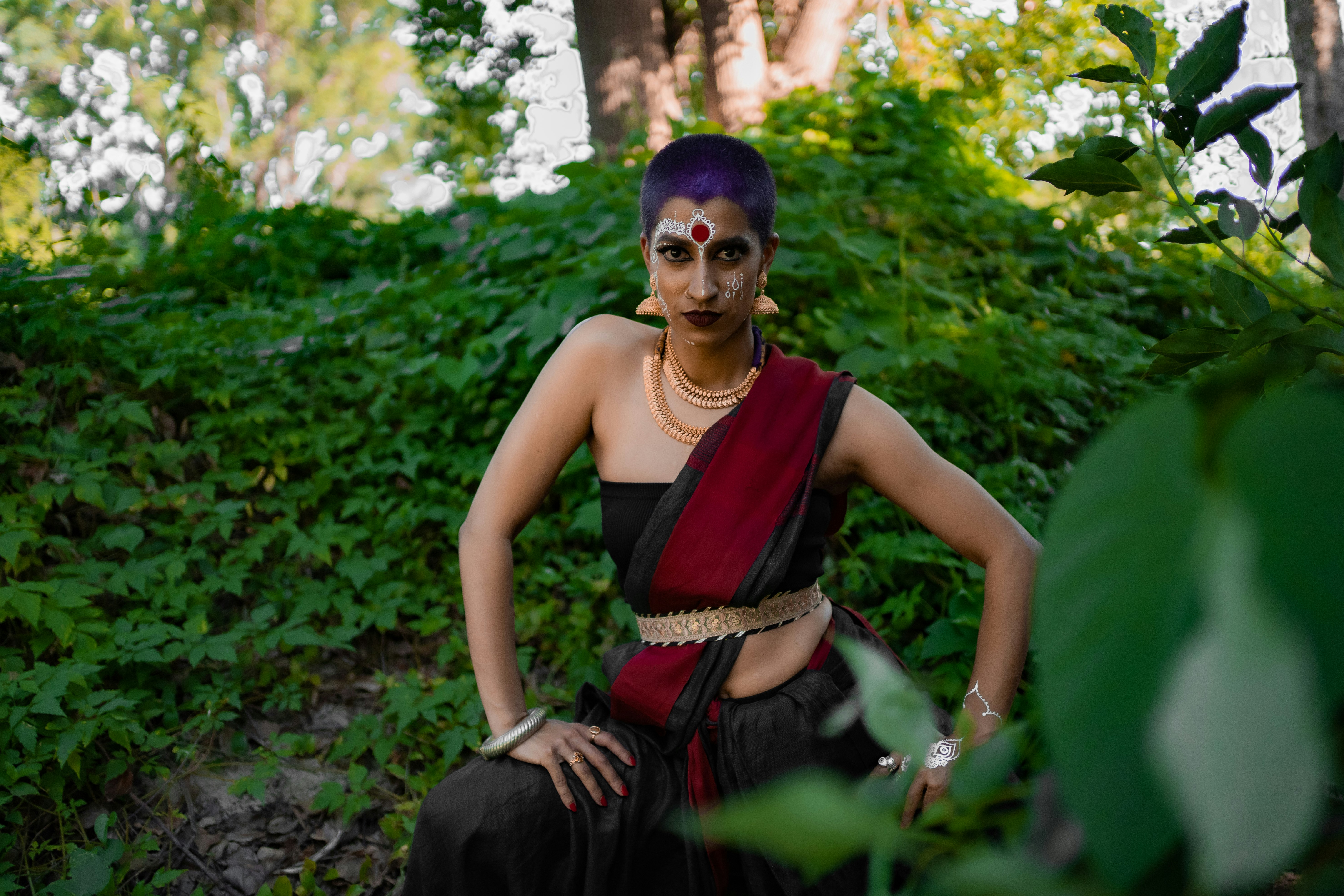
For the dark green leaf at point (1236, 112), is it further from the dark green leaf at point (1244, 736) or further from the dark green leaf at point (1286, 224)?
the dark green leaf at point (1244, 736)

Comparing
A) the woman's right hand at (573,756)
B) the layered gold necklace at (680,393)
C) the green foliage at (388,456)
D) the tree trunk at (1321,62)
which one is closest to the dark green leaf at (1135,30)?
the layered gold necklace at (680,393)

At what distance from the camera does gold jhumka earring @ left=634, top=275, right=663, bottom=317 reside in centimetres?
191

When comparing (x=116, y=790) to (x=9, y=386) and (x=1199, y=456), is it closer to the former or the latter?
(x=9, y=386)

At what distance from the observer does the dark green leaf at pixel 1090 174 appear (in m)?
1.17

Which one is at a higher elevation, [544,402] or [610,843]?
[544,402]

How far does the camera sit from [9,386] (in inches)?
129

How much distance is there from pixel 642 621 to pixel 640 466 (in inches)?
13.2

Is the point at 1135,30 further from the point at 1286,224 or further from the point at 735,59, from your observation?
the point at 735,59

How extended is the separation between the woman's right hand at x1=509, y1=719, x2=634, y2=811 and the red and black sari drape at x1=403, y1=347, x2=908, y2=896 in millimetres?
19

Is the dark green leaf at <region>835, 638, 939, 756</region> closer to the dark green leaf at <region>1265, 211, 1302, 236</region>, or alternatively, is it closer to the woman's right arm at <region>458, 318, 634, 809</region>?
the dark green leaf at <region>1265, 211, 1302, 236</region>

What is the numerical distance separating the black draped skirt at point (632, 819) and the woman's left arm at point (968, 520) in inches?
11.4

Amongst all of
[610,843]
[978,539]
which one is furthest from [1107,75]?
[610,843]

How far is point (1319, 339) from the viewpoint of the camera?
1.02 m

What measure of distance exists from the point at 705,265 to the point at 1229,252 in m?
0.94
